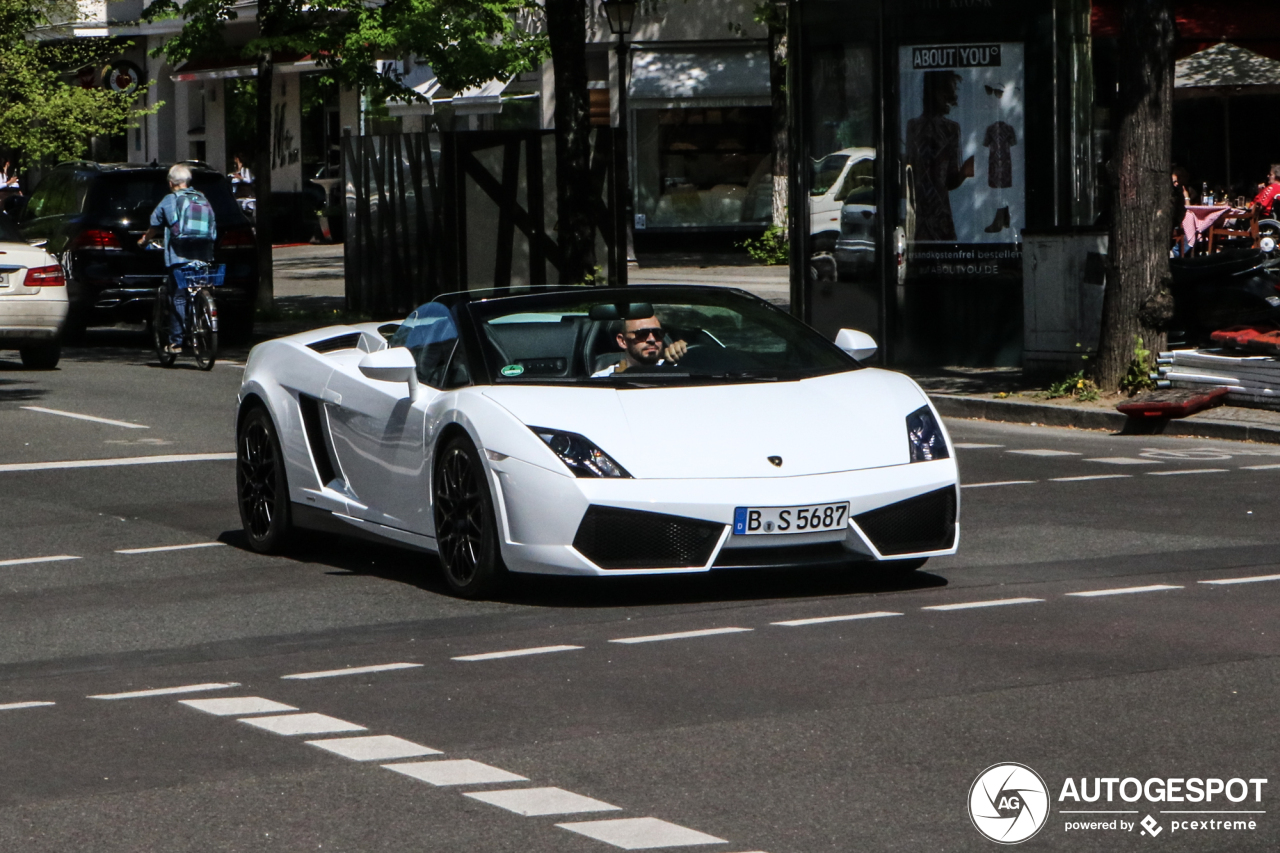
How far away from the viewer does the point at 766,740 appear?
6.00m

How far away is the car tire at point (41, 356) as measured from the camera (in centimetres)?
2072

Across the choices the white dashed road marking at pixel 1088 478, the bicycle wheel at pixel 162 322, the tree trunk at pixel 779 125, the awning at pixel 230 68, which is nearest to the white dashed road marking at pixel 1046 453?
the white dashed road marking at pixel 1088 478

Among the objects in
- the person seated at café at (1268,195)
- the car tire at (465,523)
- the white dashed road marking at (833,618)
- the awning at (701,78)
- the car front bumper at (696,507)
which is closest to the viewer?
the white dashed road marking at (833,618)

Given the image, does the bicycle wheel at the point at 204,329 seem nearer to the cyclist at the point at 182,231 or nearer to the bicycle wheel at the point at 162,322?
the cyclist at the point at 182,231

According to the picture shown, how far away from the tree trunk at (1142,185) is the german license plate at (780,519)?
8.46m

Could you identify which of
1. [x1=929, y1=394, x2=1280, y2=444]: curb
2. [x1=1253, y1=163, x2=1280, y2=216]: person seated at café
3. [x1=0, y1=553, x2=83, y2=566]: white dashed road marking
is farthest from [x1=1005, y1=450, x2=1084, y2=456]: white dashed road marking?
[x1=1253, y1=163, x2=1280, y2=216]: person seated at café

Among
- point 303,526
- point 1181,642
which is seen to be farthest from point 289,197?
point 1181,642

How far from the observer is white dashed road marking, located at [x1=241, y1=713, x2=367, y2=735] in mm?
6262

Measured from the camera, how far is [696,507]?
805 cm

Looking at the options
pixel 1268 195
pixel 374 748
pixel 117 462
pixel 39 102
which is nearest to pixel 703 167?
pixel 39 102

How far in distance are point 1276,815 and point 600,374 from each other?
4.42 metres

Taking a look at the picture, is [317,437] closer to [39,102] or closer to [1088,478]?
[1088,478]

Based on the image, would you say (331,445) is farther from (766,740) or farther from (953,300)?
(953,300)

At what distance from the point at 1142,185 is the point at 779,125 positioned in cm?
2180
